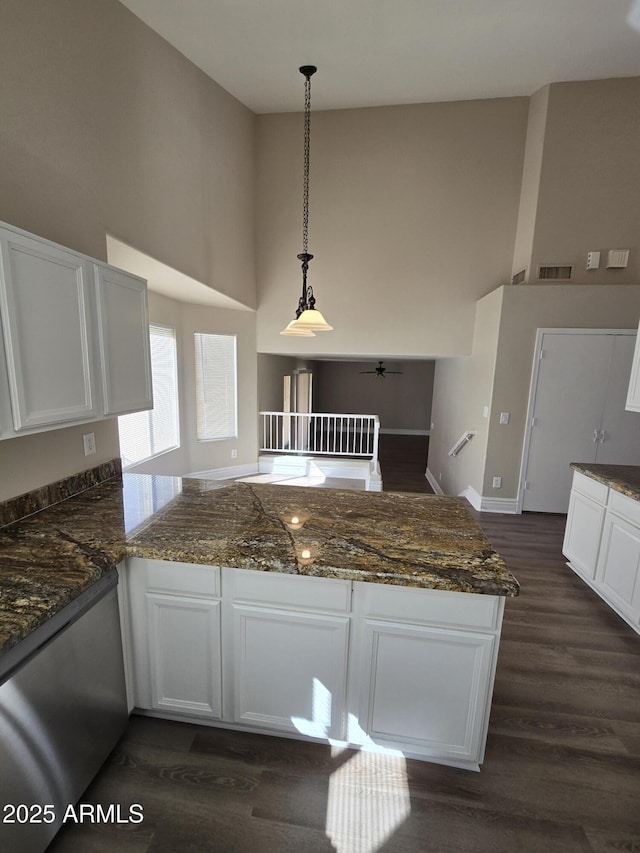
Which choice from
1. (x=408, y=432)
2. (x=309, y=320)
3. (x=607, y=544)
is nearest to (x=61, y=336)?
(x=309, y=320)

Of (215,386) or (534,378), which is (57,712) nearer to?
(215,386)

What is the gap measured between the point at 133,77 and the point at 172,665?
139 inches

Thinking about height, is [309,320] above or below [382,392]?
above

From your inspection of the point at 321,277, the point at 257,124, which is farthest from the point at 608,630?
the point at 257,124

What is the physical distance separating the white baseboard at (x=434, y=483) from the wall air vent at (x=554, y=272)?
3.16 metres

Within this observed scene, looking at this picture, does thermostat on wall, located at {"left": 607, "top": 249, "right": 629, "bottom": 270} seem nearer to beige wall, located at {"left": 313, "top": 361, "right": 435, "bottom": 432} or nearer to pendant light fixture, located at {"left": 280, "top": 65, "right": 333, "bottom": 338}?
pendant light fixture, located at {"left": 280, "top": 65, "right": 333, "bottom": 338}

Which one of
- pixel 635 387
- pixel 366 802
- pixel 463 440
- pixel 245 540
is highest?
pixel 635 387

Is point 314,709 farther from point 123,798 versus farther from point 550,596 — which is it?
point 550,596

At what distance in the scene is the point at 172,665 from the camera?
1736 mm

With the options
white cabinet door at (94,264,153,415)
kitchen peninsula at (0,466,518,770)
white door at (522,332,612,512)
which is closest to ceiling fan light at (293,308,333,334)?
white cabinet door at (94,264,153,415)

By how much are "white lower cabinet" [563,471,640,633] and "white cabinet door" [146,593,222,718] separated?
261 centimetres

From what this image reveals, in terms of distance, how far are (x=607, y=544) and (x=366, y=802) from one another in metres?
2.36

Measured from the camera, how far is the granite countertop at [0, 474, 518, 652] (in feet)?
4.52

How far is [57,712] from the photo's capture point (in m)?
1.30
